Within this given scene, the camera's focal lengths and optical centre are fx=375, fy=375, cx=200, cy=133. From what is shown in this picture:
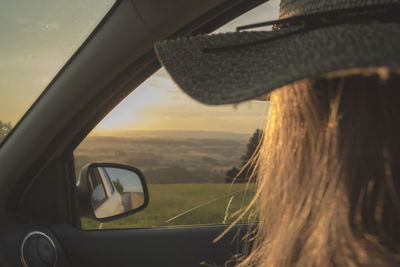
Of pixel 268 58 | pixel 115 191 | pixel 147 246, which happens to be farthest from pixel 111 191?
pixel 268 58

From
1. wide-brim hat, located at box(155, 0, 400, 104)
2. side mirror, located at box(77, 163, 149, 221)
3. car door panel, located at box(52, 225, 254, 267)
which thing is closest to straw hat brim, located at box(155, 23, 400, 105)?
wide-brim hat, located at box(155, 0, 400, 104)

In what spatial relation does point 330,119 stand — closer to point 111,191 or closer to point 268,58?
point 268,58

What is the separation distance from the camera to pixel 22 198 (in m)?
2.00

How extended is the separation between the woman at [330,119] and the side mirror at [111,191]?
4.60 ft

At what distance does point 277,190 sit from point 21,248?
139 cm

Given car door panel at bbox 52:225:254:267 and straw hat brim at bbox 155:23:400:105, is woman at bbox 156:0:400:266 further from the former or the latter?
car door panel at bbox 52:225:254:267

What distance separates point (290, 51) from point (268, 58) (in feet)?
0.19

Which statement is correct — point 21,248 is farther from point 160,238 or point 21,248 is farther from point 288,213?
point 288,213

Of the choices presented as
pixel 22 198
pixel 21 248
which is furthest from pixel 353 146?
pixel 22 198

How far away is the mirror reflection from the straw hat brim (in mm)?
1373

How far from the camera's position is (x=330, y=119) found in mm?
767

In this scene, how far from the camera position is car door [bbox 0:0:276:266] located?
1678 mm

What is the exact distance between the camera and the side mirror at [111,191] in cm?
208

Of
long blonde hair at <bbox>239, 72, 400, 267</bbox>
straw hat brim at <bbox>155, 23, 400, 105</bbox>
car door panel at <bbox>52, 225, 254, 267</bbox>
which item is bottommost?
car door panel at <bbox>52, 225, 254, 267</bbox>
